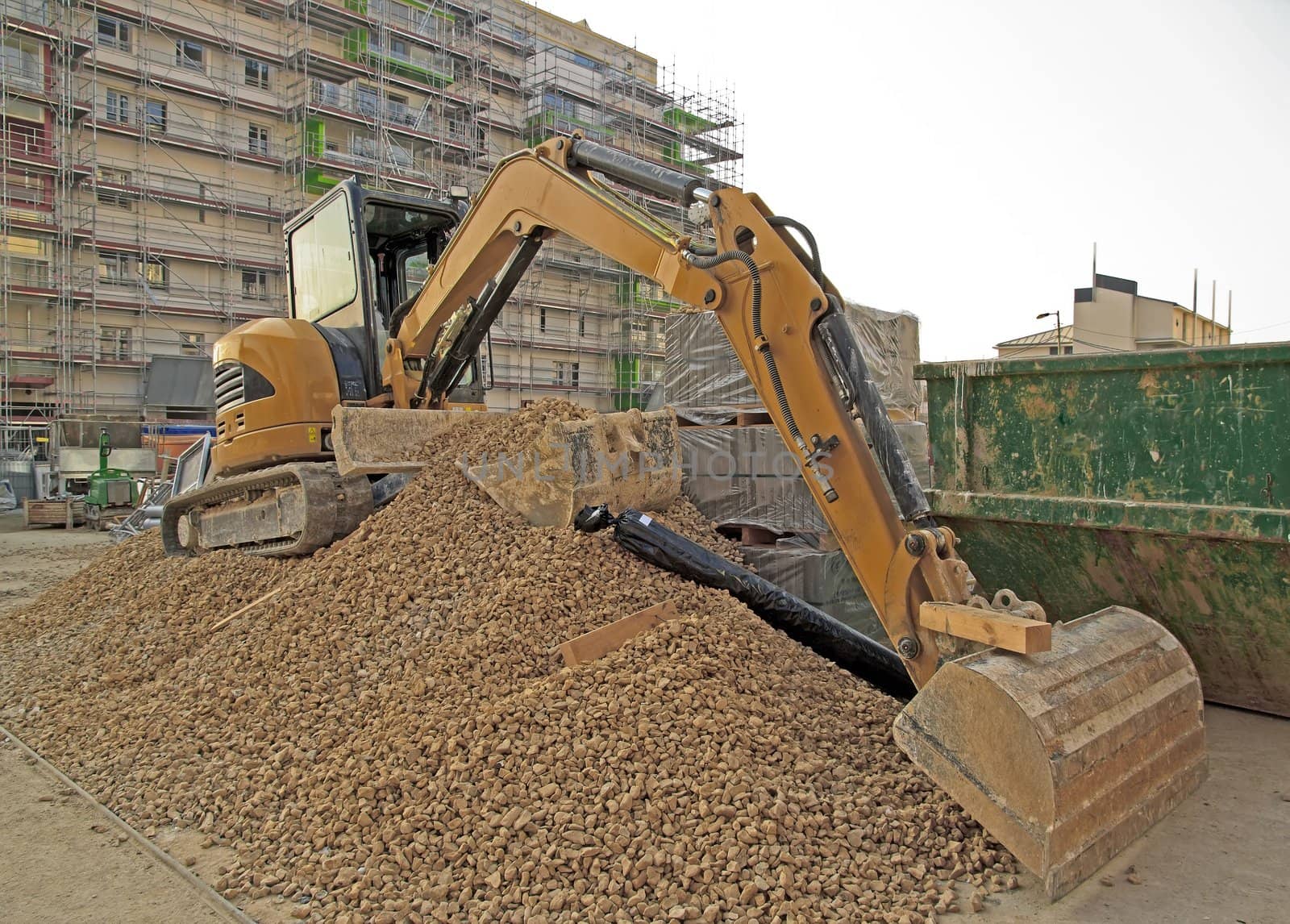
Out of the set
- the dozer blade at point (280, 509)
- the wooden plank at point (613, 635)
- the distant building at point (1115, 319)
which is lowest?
the wooden plank at point (613, 635)

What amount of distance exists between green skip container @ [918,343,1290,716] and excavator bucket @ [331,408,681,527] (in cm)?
186

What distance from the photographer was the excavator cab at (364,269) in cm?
675

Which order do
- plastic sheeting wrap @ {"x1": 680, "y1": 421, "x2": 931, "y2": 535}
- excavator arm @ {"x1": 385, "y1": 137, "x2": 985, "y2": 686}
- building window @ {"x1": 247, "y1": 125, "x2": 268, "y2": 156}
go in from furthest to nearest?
1. building window @ {"x1": 247, "y1": 125, "x2": 268, "y2": 156}
2. plastic sheeting wrap @ {"x1": 680, "y1": 421, "x2": 931, "y2": 535}
3. excavator arm @ {"x1": 385, "y1": 137, "x2": 985, "y2": 686}

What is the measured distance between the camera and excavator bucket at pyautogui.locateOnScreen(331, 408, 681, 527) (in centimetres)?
515

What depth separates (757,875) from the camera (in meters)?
2.88

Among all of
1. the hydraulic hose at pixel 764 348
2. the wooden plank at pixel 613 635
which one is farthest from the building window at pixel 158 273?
the hydraulic hose at pixel 764 348

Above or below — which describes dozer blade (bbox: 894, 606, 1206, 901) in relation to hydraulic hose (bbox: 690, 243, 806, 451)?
below

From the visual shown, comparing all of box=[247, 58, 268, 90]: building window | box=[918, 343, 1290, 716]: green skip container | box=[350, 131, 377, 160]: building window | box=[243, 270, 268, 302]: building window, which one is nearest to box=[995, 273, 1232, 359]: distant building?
box=[350, 131, 377, 160]: building window

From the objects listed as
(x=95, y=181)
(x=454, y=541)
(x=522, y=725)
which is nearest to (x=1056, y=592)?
(x=522, y=725)

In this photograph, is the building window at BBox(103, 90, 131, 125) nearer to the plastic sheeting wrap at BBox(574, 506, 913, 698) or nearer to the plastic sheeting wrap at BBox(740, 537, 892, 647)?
the plastic sheeting wrap at BBox(740, 537, 892, 647)

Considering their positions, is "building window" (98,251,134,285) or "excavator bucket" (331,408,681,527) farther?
"building window" (98,251,134,285)

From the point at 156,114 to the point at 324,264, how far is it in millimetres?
24515

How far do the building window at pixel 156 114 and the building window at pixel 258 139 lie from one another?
2379 millimetres

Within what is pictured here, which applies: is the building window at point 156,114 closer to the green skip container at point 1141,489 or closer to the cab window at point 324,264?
the cab window at point 324,264
